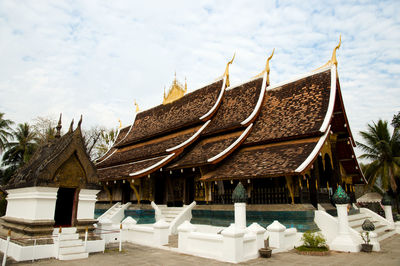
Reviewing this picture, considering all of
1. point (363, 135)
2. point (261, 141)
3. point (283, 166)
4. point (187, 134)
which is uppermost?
point (363, 135)

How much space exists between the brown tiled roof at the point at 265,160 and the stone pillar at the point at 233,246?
282 centimetres

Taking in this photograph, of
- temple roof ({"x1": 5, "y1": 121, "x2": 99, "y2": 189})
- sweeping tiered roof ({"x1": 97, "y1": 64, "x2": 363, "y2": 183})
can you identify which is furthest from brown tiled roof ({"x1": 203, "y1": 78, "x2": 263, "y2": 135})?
temple roof ({"x1": 5, "y1": 121, "x2": 99, "y2": 189})

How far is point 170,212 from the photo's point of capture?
12188 mm

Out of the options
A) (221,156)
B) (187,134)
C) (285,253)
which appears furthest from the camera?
(187,134)

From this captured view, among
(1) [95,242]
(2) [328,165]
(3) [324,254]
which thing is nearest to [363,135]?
(2) [328,165]

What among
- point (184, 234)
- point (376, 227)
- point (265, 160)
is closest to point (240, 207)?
point (184, 234)

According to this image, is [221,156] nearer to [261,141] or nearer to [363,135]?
[261,141]

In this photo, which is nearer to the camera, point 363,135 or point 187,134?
point 187,134

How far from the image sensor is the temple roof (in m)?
6.26

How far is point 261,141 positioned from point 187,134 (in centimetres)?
452

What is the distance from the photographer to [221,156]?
1066 cm

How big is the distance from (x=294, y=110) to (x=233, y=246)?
7129 millimetres

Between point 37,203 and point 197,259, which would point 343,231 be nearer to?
point 197,259

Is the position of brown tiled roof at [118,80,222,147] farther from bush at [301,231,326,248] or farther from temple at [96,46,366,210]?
bush at [301,231,326,248]
